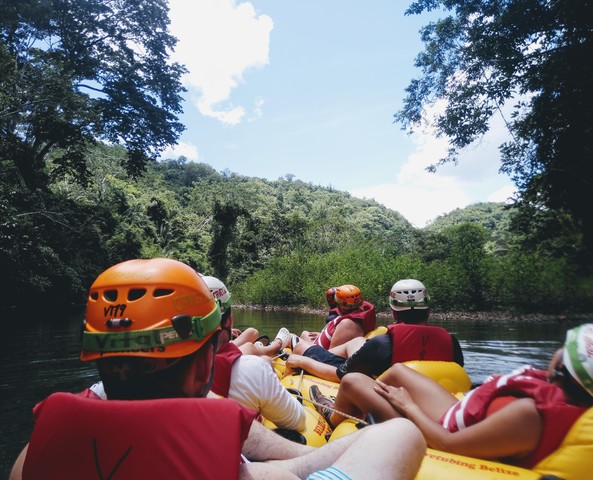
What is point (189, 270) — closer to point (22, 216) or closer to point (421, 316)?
point (421, 316)

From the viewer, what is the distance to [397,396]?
2.46 m

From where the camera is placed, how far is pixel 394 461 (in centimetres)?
140

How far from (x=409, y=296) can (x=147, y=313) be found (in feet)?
9.70

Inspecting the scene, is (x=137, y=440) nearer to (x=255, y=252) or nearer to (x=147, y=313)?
(x=147, y=313)

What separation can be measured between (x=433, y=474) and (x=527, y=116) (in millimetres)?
12502

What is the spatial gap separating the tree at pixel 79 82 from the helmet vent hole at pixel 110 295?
10.8 metres

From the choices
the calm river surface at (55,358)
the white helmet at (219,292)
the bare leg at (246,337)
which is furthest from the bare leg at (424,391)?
the calm river surface at (55,358)

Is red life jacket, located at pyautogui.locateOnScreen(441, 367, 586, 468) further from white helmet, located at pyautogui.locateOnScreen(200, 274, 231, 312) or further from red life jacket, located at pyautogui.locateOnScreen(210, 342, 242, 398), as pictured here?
white helmet, located at pyautogui.locateOnScreen(200, 274, 231, 312)

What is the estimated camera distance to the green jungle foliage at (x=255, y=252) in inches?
517

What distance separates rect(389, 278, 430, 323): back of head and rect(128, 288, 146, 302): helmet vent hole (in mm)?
2855

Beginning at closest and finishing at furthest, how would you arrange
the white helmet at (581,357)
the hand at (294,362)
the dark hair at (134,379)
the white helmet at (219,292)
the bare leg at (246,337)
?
the dark hair at (134,379)
the white helmet at (581,357)
the white helmet at (219,292)
the hand at (294,362)
the bare leg at (246,337)

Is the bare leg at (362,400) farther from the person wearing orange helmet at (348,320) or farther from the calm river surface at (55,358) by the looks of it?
the calm river surface at (55,358)

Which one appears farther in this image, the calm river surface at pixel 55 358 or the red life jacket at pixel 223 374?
the calm river surface at pixel 55 358

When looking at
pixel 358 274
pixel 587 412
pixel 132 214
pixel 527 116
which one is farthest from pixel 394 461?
pixel 132 214
